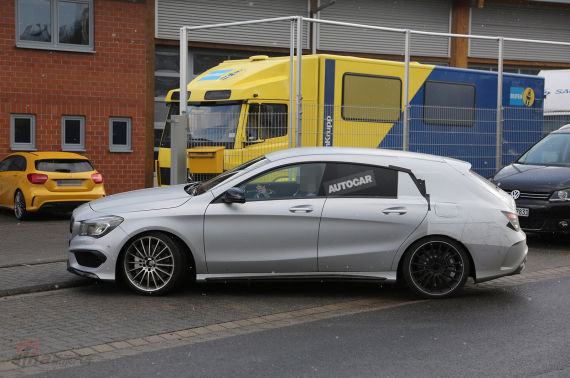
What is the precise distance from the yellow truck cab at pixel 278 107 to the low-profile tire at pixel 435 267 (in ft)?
18.4

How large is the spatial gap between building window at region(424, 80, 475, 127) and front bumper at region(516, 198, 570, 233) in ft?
12.8

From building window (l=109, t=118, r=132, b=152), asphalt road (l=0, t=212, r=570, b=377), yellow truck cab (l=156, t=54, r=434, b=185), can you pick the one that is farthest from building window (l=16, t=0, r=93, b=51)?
asphalt road (l=0, t=212, r=570, b=377)

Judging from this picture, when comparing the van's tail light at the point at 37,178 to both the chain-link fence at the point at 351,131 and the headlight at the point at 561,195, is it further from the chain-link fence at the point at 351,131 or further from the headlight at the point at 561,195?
the headlight at the point at 561,195

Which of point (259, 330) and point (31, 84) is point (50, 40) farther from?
point (259, 330)

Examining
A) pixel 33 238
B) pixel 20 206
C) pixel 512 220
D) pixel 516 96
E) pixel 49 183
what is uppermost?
pixel 516 96

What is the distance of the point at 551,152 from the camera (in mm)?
12680

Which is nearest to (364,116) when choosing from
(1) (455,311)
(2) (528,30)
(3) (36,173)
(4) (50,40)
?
(3) (36,173)

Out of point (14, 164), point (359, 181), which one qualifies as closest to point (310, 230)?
point (359, 181)

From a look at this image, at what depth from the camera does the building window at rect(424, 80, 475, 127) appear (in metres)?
14.8

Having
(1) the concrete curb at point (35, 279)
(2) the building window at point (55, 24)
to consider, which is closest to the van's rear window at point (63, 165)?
(2) the building window at point (55, 24)

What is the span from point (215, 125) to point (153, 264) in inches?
250

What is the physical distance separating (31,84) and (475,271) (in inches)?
603

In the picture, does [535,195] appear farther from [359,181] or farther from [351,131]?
[359,181]

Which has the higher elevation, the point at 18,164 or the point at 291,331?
the point at 18,164
